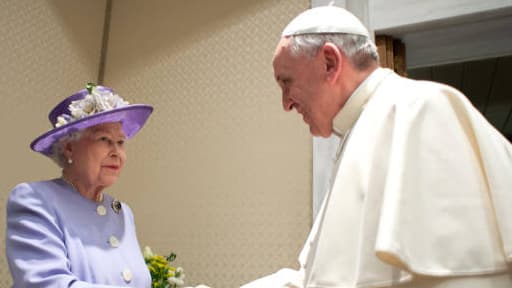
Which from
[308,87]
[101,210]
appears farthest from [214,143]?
[308,87]

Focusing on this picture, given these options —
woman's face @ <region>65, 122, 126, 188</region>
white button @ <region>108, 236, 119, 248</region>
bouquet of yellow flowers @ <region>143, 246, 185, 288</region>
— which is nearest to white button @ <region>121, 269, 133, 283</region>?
white button @ <region>108, 236, 119, 248</region>

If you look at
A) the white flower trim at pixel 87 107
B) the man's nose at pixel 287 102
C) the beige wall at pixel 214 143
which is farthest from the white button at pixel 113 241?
the beige wall at pixel 214 143

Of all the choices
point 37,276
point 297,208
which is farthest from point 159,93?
point 37,276

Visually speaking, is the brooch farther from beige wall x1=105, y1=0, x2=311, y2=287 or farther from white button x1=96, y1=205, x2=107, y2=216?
beige wall x1=105, y1=0, x2=311, y2=287

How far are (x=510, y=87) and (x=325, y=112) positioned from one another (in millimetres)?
4670

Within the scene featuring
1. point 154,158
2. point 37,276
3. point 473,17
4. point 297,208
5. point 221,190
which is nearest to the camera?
point 37,276

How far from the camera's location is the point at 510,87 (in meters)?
5.46

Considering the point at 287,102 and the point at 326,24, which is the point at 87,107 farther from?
the point at 326,24

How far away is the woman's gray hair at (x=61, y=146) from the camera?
187 centimetres

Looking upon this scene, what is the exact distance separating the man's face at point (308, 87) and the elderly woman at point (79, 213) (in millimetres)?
638

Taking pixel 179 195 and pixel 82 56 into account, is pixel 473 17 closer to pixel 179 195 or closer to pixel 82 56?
pixel 179 195

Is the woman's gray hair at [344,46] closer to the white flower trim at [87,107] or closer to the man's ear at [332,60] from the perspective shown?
the man's ear at [332,60]

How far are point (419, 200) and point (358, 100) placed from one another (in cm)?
44

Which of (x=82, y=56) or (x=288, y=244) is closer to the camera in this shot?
(x=288, y=244)
